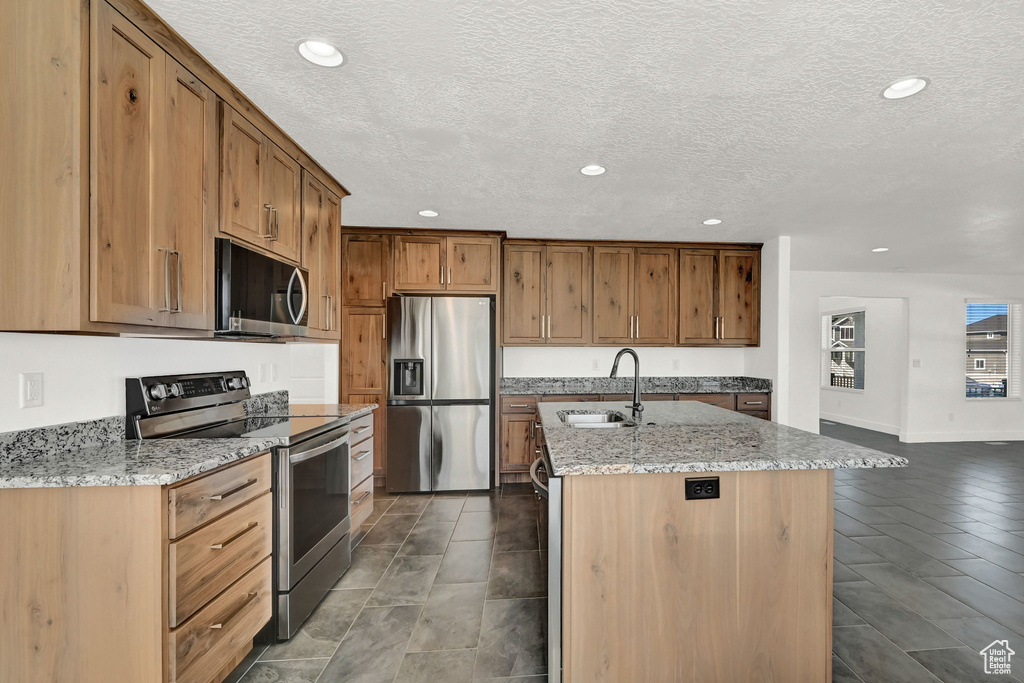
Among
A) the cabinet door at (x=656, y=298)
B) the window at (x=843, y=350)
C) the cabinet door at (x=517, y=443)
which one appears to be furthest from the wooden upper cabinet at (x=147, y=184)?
the window at (x=843, y=350)

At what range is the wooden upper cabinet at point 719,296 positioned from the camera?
4.71 metres

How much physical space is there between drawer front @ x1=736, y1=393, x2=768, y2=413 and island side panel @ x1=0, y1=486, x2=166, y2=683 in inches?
181

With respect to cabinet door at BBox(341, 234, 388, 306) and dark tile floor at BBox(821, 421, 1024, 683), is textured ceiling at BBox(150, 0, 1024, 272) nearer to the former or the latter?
cabinet door at BBox(341, 234, 388, 306)

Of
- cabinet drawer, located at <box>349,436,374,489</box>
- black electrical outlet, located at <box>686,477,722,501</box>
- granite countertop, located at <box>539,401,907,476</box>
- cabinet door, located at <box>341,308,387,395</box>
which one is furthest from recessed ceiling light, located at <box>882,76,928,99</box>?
cabinet door, located at <box>341,308,387,395</box>

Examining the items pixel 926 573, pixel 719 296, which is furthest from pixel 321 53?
pixel 719 296

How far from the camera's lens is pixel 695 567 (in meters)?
1.61

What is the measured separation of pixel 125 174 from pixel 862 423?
30.2 feet

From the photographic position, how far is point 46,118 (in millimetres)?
1333

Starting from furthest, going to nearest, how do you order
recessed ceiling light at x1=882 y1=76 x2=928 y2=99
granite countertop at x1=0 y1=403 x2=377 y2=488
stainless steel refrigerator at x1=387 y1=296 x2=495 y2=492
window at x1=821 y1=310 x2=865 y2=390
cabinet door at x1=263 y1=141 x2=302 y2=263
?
window at x1=821 y1=310 x2=865 y2=390 < stainless steel refrigerator at x1=387 y1=296 x2=495 y2=492 < cabinet door at x1=263 y1=141 x2=302 y2=263 < recessed ceiling light at x1=882 y1=76 x2=928 y2=99 < granite countertop at x1=0 y1=403 x2=377 y2=488

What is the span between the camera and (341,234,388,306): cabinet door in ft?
13.8

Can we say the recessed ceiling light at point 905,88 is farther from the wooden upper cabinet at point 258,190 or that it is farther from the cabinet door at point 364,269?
the cabinet door at point 364,269

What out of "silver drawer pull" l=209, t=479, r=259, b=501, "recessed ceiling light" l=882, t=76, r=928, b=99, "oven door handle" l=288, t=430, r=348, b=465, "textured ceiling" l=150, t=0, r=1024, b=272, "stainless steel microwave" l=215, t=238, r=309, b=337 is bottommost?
"silver drawer pull" l=209, t=479, r=259, b=501

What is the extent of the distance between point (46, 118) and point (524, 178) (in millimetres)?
2130

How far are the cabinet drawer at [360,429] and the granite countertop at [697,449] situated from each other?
3.83ft
